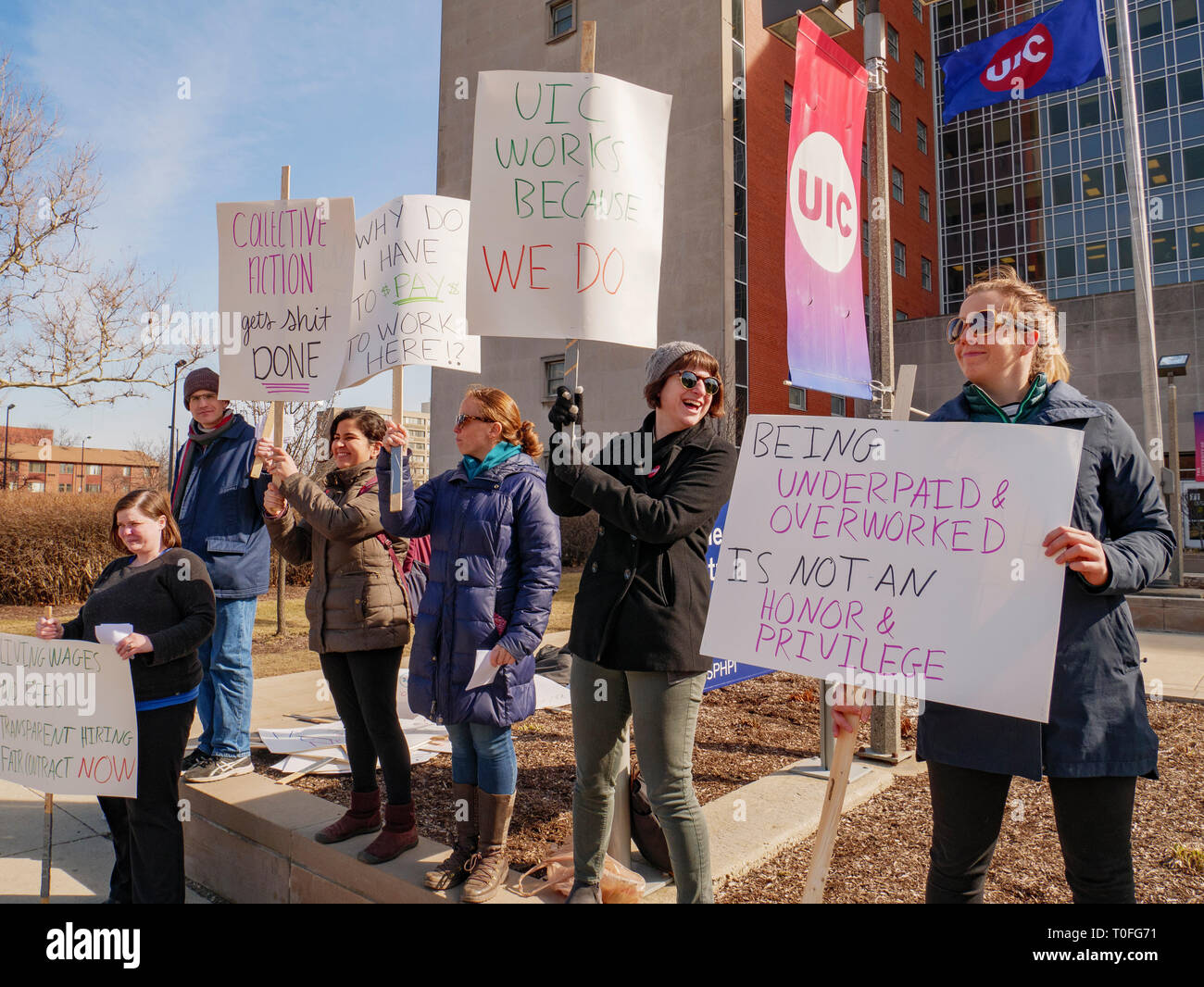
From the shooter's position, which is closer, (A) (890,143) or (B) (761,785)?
(B) (761,785)

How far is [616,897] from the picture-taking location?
2961 mm

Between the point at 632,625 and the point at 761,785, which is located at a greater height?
the point at 632,625

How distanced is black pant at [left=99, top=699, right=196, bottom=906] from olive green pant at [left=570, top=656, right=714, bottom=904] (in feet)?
5.09

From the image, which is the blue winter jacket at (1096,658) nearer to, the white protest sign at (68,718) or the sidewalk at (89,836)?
the sidewalk at (89,836)

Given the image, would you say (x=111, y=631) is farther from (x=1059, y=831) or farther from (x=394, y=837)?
(x=1059, y=831)

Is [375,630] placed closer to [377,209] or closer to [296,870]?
[296,870]

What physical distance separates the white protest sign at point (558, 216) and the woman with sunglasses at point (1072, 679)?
1344 mm

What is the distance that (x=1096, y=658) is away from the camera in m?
2.12

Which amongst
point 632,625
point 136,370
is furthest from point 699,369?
point 136,370

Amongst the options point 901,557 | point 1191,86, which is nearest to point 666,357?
point 901,557

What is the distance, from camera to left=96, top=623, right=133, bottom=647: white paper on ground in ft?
9.83

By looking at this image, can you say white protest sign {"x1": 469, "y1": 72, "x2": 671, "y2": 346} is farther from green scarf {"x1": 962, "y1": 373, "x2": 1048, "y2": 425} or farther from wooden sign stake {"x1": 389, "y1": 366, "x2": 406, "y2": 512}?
green scarf {"x1": 962, "y1": 373, "x2": 1048, "y2": 425}

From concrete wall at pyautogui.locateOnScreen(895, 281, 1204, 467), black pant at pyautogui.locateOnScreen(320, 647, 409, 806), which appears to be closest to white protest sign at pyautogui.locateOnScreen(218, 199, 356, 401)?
black pant at pyautogui.locateOnScreen(320, 647, 409, 806)
